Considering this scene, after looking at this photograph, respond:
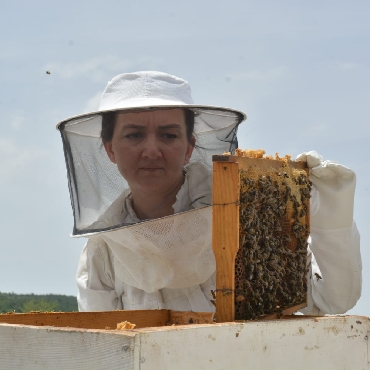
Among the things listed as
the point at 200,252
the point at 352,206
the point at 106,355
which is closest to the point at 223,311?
the point at 106,355

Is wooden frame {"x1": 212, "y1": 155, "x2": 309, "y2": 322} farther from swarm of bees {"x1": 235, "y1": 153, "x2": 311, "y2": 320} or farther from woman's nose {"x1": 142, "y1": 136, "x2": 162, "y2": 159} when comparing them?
woman's nose {"x1": 142, "y1": 136, "x2": 162, "y2": 159}

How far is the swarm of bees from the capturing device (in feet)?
8.31

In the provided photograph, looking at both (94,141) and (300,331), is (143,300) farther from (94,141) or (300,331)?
(300,331)

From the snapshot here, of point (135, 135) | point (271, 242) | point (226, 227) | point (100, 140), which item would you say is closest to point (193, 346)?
point (226, 227)

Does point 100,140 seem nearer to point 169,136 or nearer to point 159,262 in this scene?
point 169,136

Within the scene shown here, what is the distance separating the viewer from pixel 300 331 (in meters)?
2.42

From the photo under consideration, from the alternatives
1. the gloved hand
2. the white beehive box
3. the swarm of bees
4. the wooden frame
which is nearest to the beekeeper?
the gloved hand

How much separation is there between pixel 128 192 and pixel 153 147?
401 mm

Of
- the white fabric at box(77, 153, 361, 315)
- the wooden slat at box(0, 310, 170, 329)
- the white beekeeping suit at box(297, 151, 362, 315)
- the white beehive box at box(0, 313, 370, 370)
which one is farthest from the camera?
the white fabric at box(77, 153, 361, 315)

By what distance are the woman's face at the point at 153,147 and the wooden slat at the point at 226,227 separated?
1.38 meters

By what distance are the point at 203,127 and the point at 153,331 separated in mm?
2216

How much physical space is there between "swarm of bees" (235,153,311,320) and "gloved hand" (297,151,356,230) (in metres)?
0.19

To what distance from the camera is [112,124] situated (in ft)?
12.8

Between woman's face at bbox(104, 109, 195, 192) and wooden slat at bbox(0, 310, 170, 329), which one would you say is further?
woman's face at bbox(104, 109, 195, 192)
